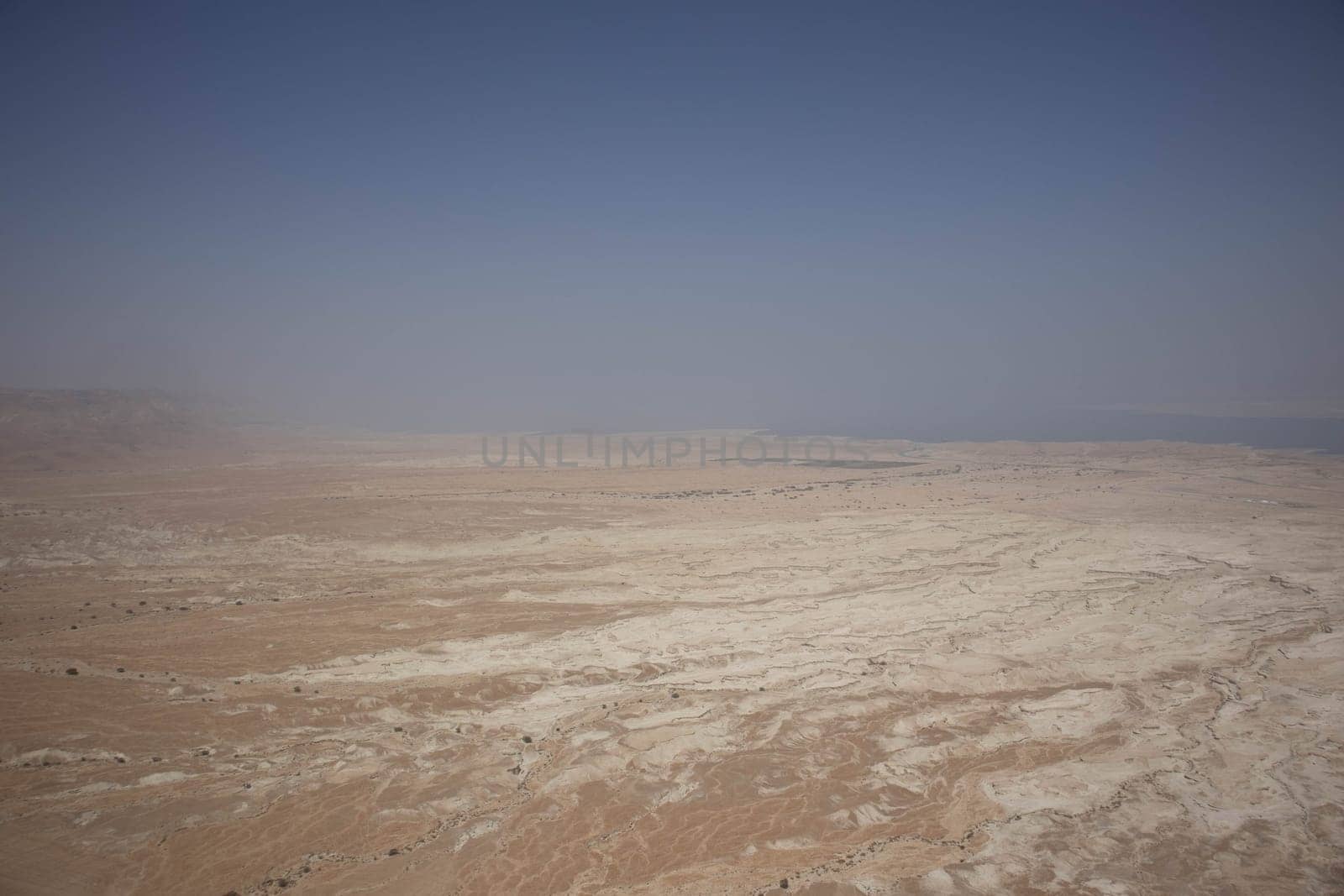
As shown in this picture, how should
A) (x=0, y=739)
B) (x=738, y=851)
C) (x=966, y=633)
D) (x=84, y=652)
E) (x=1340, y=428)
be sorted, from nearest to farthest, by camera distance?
1. (x=738, y=851)
2. (x=0, y=739)
3. (x=84, y=652)
4. (x=966, y=633)
5. (x=1340, y=428)

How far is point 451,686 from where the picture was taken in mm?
12555

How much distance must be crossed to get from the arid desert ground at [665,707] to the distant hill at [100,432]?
2973 centimetres

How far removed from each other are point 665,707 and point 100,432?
2684 inches

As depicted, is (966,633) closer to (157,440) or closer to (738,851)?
(738,851)

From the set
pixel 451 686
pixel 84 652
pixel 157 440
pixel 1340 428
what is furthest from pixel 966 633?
pixel 1340 428

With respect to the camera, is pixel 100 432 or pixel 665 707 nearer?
pixel 665 707

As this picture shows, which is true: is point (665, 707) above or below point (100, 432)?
below

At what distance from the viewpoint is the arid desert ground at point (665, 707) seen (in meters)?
7.83

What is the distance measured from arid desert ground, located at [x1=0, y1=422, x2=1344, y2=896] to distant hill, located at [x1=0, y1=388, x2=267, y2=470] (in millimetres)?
29730

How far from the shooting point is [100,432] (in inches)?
2217

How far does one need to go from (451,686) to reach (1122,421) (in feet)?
359

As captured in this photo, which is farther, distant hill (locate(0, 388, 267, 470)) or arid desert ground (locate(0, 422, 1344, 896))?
distant hill (locate(0, 388, 267, 470))

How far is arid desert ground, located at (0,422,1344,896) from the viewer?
25.7ft

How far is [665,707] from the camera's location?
11.8 meters
